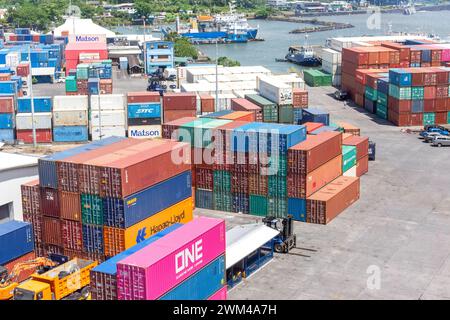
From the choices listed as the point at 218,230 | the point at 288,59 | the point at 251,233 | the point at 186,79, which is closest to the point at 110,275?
the point at 218,230

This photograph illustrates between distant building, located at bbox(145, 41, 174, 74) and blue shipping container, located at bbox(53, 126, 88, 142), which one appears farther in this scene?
distant building, located at bbox(145, 41, 174, 74)

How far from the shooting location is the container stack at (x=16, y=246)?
2395 cm

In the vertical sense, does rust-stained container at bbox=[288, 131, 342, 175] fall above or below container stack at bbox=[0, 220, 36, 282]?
above

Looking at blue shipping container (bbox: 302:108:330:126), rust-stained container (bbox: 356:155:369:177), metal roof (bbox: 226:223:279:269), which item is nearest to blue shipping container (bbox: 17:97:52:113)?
blue shipping container (bbox: 302:108:330:126)

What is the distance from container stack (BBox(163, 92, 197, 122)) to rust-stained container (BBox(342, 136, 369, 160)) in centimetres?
1277

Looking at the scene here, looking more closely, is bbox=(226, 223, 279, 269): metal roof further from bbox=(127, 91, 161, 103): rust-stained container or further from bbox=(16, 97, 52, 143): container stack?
bbox=(16, 97, 52, 143): container stack

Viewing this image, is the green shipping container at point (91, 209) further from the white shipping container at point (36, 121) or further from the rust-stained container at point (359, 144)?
the white shipping container at point (36, 121)

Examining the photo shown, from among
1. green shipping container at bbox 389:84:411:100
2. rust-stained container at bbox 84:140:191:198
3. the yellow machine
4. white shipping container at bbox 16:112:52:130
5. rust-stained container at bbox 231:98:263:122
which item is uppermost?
rust-stained container at bbox 84:140:191:198

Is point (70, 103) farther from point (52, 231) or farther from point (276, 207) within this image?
point (52, 231)

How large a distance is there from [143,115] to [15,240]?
86.0 feet

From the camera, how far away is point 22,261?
24.8 metres

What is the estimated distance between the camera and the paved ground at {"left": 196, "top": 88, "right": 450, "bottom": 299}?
81.2 feet

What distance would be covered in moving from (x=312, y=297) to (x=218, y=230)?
4.93 meters
